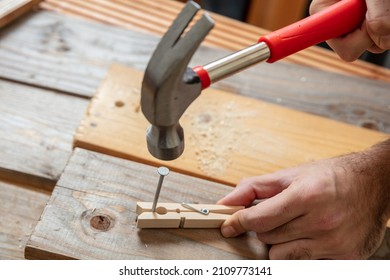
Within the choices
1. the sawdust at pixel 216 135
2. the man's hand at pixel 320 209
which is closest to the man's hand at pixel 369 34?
the man's hand at pixel 320 209

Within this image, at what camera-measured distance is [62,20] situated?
67.6 inches

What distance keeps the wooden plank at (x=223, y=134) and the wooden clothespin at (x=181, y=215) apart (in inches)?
6.4

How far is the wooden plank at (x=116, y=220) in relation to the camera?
102 cm

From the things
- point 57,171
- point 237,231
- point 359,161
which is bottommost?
point 57,171

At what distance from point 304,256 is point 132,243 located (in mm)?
351

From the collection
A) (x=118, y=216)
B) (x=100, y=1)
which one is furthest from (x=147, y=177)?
(x=100, y=1)

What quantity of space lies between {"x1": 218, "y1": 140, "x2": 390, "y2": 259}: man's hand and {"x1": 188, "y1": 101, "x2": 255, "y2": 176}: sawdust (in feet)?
0.47

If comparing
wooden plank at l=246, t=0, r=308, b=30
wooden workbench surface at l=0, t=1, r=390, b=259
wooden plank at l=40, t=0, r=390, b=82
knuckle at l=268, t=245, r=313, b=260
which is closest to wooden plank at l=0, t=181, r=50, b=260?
wooden workbench surface at l=0, t=1, r=390, b=259

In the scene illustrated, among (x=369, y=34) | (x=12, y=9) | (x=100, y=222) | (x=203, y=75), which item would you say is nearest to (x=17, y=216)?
(x=100, y=222)

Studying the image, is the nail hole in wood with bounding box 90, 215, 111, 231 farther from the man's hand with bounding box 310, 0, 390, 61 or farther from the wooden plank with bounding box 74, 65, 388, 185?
the man's hand with bounding box 310, 0, 390, 61

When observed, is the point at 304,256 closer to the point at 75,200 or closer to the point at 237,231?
the point at 237,231

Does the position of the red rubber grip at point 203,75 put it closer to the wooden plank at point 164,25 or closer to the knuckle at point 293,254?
the knuckle at point 293,254

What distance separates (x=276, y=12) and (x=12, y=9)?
54.8 inches

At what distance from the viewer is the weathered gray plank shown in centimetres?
153
